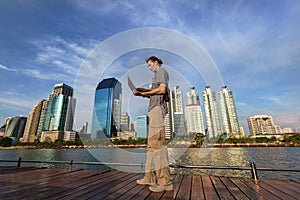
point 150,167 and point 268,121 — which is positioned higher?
point 268,121

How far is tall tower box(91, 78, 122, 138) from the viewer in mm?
4680

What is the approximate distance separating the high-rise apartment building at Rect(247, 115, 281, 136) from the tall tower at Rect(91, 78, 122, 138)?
151726 millimetres

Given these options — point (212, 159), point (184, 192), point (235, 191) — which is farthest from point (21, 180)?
point (212, 159)

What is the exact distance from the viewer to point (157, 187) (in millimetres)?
2523

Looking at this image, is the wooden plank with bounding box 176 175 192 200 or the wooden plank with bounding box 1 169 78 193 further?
the wooden plank with bounding box 1 169 78 193

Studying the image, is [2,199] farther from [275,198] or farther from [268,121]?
[268,121]

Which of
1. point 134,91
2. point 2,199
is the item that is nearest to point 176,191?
point 134,91

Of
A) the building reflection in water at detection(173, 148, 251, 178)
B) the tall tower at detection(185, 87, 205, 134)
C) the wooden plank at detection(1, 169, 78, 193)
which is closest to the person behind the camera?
the wooden plank at detection(1, 169, 78, 193)

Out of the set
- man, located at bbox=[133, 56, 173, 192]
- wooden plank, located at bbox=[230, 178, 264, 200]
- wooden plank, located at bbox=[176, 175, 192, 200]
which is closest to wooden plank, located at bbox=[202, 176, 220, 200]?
wooden plank, located at bbox=[176, 175, 192, 200]

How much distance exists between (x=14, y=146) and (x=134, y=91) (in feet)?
414

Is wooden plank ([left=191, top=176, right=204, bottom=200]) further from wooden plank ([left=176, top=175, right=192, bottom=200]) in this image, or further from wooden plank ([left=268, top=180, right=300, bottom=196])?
wooden plank ([left=268, top=180, right=300, bottom=196])

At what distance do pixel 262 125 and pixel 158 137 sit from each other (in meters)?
162

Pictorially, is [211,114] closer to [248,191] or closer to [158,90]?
[248,191]

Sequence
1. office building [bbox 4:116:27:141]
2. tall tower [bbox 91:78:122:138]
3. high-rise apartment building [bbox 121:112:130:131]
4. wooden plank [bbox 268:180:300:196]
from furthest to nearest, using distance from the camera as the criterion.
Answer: office building [bbox 4:116:27:141] < tall tower [bbox 91:78:122:138] < high-rise apartment building [bbox 121:112:130:131] < wooden plank [bbox 268:180:300:196]
